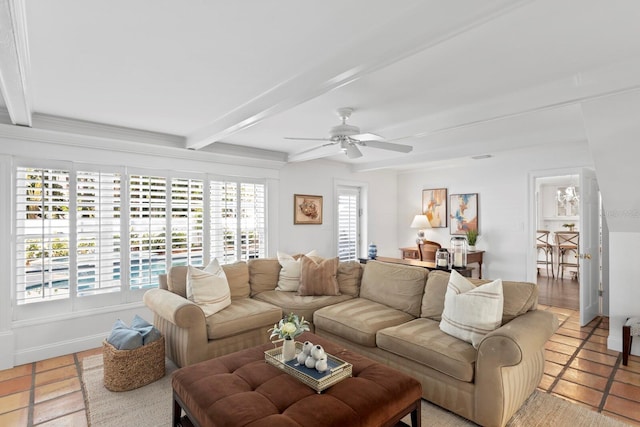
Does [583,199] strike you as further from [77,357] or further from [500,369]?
[77,357]

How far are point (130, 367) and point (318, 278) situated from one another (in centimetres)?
194

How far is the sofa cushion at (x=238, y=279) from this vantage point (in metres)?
3.76

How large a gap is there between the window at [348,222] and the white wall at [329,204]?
6.0 inches

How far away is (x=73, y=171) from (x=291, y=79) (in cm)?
271

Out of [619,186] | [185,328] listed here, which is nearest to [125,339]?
[185,328]

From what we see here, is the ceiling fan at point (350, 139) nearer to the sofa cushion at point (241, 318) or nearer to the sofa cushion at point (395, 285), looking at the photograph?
the sofa cushion at point (395, 285)

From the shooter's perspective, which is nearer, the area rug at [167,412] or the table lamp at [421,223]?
the area rug at [167,412]

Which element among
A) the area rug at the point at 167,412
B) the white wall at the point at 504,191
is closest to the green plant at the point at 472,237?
the white wall at the point at 504,191

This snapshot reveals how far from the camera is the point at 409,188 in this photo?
23.1 feet

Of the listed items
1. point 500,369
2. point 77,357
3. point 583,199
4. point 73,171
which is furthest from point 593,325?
point 73,171

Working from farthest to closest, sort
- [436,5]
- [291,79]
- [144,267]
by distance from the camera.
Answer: [144,267] → [291,79] → [436,5]

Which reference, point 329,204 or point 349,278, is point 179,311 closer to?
point 349,278

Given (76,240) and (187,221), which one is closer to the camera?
(76,240)

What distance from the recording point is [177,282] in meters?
3.48
